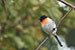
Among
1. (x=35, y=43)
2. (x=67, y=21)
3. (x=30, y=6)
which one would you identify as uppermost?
(x=30, y=6)

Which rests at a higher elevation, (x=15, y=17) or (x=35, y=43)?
(x=15, y=17)

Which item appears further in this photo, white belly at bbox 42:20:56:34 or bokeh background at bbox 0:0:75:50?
bokeh background at bbox 0:0:75:50

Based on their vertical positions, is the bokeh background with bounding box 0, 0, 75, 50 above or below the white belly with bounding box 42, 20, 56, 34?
below

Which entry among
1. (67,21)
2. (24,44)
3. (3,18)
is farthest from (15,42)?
→ (67,21)

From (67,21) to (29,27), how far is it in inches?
21.3

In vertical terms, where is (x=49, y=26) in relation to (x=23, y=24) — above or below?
above

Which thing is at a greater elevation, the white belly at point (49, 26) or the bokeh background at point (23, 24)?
the white belly at point (49, 26)

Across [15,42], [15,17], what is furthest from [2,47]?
[15,17]

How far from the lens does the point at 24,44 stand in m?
3.76

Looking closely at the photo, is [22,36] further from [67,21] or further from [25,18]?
[67,21]

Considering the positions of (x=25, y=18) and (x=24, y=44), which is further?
(x=25, y=18)

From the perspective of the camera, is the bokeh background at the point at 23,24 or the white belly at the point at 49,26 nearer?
the white belly at the point at 49,26

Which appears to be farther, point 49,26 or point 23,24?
point 23,24

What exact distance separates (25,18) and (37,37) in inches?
12.7
